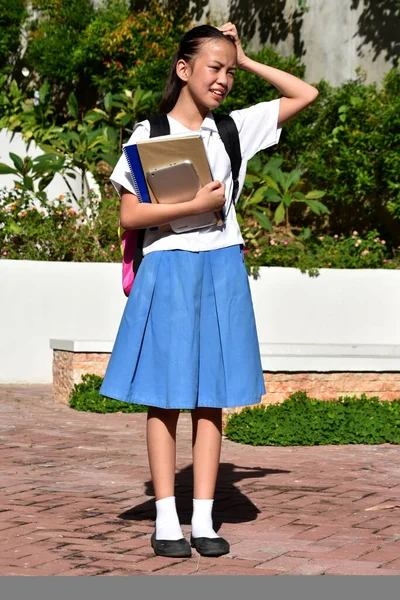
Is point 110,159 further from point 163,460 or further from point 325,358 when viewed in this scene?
point 163,460

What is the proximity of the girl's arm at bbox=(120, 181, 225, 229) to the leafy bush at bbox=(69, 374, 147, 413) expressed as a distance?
4.17 metres

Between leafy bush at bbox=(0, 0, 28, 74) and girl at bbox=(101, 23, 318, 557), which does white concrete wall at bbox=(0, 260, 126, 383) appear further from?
girl at bbox=(101, 23, 318, 557)

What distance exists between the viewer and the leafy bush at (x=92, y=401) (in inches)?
318

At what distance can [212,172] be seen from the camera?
4070mm

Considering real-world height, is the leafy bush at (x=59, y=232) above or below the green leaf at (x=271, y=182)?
below

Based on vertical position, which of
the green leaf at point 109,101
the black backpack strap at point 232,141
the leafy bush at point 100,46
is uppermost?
the leafy bush at point 100,46

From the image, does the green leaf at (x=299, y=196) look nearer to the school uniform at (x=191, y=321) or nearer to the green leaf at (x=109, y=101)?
the green leaf at (x=109, y=101)

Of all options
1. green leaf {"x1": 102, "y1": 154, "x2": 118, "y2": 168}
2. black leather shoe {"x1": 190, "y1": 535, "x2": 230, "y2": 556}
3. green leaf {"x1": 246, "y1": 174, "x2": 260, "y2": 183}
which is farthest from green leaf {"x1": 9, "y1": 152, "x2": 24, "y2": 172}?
black leather shoe {"x1": 190, "y1": 535, "x2": 230, "y2": 556}

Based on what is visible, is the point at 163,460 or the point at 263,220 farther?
the point at 263,220

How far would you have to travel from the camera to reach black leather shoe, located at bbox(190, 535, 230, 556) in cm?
387

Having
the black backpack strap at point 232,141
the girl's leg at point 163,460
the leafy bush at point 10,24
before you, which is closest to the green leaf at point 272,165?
the leafy bush at point 10,24

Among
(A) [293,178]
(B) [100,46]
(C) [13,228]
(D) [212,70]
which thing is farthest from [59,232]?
(D) [212,70]

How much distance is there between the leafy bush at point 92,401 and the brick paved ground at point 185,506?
69 centimetres

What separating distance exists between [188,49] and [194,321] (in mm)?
1018
